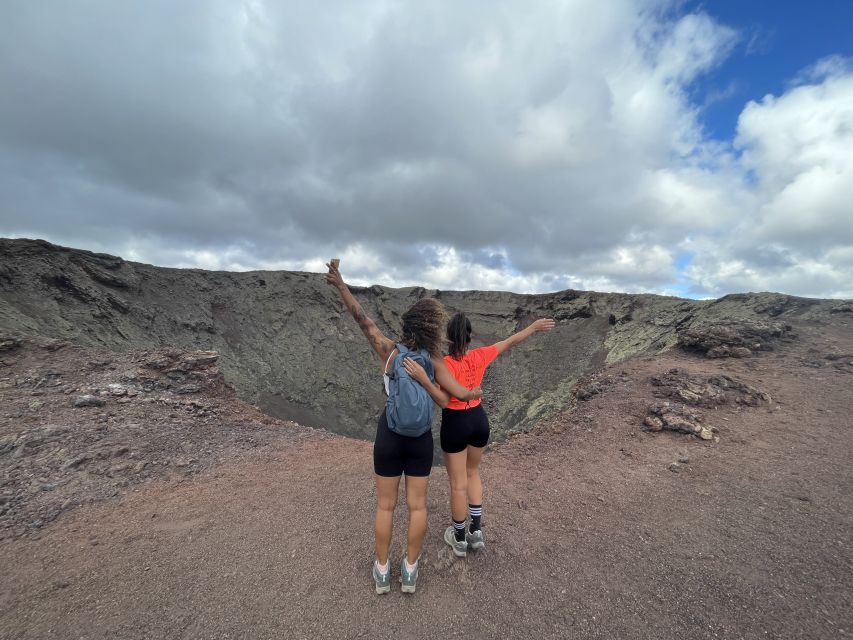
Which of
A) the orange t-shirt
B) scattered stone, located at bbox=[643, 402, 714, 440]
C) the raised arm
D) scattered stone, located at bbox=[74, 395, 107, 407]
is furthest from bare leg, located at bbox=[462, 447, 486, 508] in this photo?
scattered stone, located at bbox=[74, 395, 107, 407]

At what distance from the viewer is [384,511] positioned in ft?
8.58

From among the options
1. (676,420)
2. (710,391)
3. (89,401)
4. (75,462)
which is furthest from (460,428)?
(89,401)

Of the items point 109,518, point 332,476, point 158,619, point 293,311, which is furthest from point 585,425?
point 293,311

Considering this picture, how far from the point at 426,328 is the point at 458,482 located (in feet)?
4.33

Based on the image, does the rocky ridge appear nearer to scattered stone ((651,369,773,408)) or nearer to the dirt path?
scattered stone ((651,369,773,408))

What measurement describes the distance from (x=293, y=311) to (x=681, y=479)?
20.8m

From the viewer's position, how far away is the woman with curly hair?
8.20 feet

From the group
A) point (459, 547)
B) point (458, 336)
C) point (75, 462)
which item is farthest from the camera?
point (75, 462)

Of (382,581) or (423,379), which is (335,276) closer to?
(423,379)

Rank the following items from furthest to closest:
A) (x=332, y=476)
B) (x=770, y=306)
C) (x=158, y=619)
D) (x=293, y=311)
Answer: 1. (x=293, y=311)
2. (x=770, y=306)
3. (x=332, y=476)
4. (x=158, y=619)

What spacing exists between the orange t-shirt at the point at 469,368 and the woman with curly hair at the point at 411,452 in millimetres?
191

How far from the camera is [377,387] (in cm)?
2058

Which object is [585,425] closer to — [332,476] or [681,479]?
[681,479]

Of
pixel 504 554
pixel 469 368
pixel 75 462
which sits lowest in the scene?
pixel 504 554
